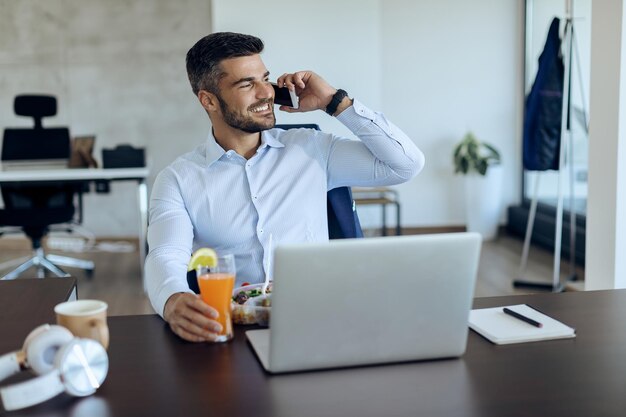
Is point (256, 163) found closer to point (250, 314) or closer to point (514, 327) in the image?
point (250, 314)

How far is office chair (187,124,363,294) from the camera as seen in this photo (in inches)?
79.8

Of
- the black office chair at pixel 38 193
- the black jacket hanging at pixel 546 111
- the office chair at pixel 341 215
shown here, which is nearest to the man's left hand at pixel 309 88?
the office chair at pixel 341 215

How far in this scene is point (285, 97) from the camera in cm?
209

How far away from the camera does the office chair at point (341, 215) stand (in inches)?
79.8

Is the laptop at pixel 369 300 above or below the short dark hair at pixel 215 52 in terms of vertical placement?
below

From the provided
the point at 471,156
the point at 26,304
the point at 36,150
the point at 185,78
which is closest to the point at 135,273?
the point at 36,150

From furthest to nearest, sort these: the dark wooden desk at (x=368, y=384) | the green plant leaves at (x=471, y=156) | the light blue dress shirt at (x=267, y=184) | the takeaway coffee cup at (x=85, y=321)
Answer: the green plant leaves at (x=471, y=156) < the light blue dress shirt at (x=267, y=184) < the takeaway coffee cup at (x=85, y=321) < the dark wooden desk at (x=368, y=384)

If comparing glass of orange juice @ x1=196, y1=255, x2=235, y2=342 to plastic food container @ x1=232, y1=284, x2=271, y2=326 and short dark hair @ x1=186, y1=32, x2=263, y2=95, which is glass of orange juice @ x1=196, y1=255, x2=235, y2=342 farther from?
short dark hair @ x1=186, y1=32, x2=263, y2=95

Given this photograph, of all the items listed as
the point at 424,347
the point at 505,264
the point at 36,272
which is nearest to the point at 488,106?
the point at 505,264

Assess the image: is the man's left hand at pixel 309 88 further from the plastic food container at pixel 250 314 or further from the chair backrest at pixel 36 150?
the chair backrest at pixel 36 150

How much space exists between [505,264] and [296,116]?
6.12ft

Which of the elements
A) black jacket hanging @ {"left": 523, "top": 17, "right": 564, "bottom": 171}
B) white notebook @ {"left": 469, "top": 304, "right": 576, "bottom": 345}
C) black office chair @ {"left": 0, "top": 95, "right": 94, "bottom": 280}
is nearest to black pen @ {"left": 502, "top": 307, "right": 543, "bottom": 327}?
white notebook @ {"left": 469, "top": 304, "right": 576, "bottom": 345}

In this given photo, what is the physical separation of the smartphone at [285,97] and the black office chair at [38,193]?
9.86 ft

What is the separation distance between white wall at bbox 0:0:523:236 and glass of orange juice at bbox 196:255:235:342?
448 centimetres
